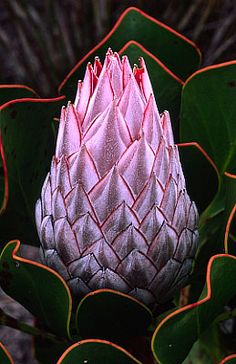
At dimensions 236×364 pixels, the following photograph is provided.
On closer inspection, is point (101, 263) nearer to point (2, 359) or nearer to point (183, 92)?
point (2, 359)

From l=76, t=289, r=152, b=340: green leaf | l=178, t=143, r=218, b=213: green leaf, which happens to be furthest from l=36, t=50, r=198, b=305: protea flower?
l=178, t=143, r=218, b=213: green leaf

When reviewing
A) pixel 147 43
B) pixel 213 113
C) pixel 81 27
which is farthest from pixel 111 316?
pixel 81 27

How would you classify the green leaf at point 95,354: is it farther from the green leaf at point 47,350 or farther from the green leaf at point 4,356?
the green leaf at point 47,350

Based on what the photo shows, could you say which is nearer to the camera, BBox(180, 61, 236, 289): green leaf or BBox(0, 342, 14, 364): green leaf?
BBox(0, 342, 14, 364): green leaf

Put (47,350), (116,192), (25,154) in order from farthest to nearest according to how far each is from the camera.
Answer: (47,350), (25,154), (116,192)

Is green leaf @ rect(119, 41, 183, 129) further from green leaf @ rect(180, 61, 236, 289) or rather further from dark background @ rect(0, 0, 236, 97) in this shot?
dark background @ rect(0, 0, 236, 97)

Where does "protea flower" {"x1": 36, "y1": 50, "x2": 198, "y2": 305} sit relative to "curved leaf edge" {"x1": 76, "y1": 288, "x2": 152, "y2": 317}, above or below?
above

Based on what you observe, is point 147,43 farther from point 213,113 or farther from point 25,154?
point 25,154

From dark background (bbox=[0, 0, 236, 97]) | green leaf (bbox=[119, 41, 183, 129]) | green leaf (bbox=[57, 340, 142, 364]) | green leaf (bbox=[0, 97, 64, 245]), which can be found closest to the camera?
green leaf (bbox=[57, 340, 142, 364])
